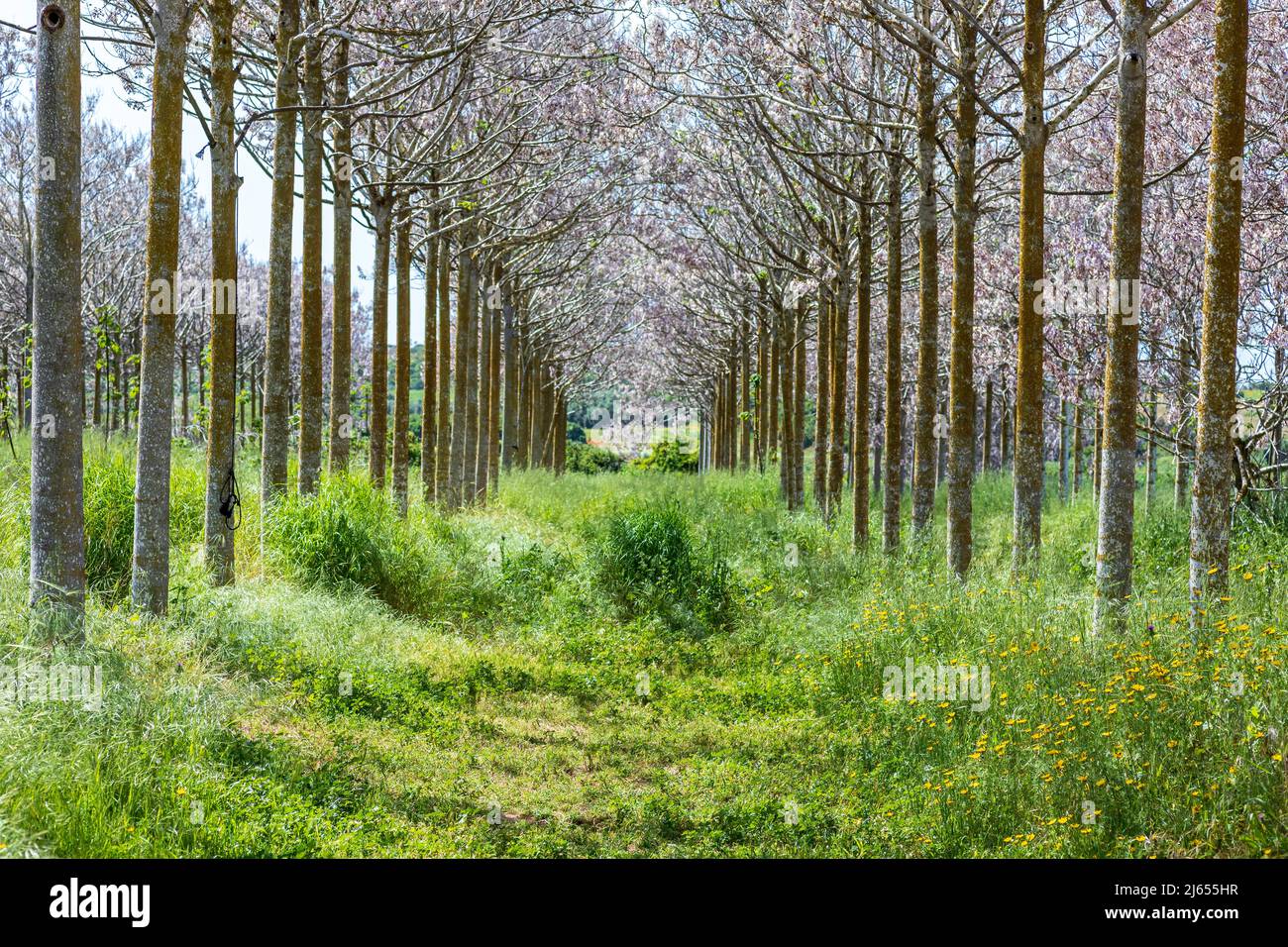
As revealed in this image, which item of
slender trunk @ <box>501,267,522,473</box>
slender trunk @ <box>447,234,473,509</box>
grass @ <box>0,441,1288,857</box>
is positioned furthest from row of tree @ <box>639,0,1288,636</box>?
slender trunk @ <box>501,267,522,473</box>

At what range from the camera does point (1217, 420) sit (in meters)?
6.37

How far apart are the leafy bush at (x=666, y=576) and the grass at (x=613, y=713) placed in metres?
0.06

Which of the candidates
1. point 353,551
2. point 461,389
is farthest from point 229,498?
point 461,389

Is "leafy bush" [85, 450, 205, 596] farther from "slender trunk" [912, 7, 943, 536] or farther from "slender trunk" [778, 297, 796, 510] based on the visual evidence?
"slender trunk" [778, 297, 796, 510]

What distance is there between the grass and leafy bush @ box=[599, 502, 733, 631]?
6cm

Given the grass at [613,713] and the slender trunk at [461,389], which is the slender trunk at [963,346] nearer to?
the grass at [613,713]

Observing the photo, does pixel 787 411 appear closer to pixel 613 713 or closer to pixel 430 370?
pixel 430 370

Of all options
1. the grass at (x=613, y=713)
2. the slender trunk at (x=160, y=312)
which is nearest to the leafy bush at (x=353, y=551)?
the grass at (x=613, y=713)

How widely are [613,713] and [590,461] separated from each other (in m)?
54.6

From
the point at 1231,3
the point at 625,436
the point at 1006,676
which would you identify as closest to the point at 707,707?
the point at 1006,676

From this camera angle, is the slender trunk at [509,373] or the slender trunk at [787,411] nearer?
the slender trunk at [787,411]

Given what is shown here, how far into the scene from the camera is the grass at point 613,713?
4660mm

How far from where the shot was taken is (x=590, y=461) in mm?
62219

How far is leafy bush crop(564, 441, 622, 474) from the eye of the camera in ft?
189
